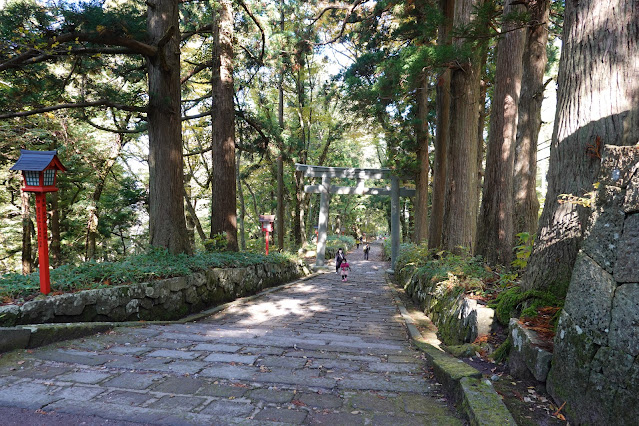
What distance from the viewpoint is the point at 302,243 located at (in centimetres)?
2175

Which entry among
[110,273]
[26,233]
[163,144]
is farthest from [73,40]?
[26,233]

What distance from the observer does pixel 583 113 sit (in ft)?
10.2

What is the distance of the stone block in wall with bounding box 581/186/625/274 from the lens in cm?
203

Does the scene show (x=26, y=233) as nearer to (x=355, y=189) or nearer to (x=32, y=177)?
(x=32, y=177)

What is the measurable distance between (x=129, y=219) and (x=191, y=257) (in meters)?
9.99

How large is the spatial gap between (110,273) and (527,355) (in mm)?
5118

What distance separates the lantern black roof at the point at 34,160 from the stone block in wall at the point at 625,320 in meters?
5.56

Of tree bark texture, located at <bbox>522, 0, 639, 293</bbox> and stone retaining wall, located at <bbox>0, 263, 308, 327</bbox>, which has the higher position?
tree bark texture, located at <bbox>522, 0, 639, 293</bbox>

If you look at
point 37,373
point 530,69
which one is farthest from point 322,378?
point 530,69

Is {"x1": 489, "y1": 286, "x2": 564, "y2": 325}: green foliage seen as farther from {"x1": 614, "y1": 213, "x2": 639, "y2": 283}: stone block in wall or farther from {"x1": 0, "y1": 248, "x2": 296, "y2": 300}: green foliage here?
{"x1": 0, "y1": 248, "x2": 296, "y2": 300}: green foliage

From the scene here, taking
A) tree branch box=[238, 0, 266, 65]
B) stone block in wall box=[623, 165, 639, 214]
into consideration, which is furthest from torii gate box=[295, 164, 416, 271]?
stone block in wall box=[623, 165, 639, 214]

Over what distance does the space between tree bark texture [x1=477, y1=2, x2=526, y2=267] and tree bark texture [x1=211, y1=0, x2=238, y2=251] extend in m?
6.03

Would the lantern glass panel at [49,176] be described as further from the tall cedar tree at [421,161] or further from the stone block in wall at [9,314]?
the tall cedar tree at [421,161]

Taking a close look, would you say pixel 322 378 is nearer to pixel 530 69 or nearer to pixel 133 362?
pixel 133 362
